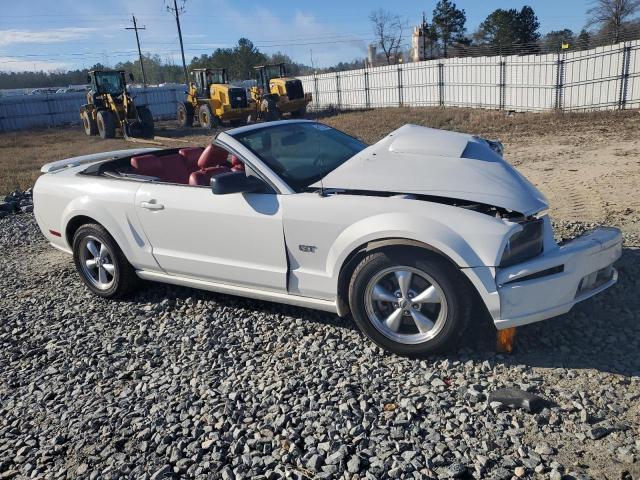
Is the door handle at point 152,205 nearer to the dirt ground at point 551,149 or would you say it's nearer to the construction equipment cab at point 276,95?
the dirt ground at point 551,149

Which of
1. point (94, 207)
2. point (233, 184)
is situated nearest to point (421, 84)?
point (94, 207)

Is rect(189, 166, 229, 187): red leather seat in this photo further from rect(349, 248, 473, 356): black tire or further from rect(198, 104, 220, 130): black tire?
rect(198, 104, 220, 130): black tire

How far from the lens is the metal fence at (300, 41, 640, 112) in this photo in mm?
18203

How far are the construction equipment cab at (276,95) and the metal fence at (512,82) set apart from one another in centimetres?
519

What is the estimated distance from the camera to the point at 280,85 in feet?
86.9

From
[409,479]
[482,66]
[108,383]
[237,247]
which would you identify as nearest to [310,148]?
[237,247]

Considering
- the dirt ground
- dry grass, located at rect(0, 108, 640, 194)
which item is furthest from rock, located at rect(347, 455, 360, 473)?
dry grass, located at rect(0, 108, 640, 194)

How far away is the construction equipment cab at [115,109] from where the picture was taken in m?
23.6

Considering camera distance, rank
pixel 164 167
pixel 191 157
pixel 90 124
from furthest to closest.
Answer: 1. pixel 90 124
2. pixel 191 157
3. pixel 164 167

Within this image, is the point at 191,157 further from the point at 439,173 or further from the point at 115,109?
the point at 115,109

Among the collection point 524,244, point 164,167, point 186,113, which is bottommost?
point 186,113

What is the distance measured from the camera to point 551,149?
1227 centimetres

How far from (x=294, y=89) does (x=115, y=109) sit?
27.2 feet

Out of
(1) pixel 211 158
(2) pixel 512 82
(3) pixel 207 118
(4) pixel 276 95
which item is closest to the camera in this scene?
(1) pixel 211 158
